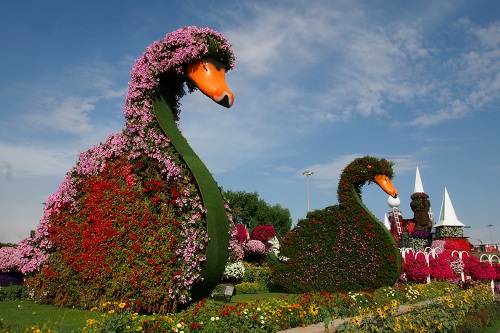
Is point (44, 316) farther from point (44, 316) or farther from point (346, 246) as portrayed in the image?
point (346, 246)

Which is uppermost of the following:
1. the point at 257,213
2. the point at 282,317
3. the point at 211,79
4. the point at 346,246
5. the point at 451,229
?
the point at 257,213

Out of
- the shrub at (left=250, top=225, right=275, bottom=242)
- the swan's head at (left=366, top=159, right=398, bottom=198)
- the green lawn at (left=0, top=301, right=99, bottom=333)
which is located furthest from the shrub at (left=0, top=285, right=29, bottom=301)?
the shrub at (left=250, top=225, right=275, bottom=242)

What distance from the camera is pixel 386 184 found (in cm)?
1381

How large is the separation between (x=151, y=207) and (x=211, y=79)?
8.33 ft

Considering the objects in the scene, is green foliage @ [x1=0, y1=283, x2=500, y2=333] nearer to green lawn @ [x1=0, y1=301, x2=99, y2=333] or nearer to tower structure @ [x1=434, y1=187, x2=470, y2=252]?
green lawn @ [x1=0, y1=301, x2=99, y2=333]

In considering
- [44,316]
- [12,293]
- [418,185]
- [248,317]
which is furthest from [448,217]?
[44,316]

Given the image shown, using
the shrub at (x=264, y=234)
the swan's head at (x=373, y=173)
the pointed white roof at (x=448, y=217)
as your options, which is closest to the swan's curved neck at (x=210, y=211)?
the swan's head at (x=373, y=173)

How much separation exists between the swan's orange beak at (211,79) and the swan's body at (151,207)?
2 cm

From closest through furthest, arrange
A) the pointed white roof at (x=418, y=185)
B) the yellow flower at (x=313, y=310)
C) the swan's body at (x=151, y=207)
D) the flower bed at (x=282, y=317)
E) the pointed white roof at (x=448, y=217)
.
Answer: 1. the flower bed at (x=282, y=317)
2. the yellow flower at (x=313, y=310)
3. the swan's body at (x=151, y=207)
4. the pointed white roof at (x=448, y=217)
5. the pointed white roof at (x=418, y=185)

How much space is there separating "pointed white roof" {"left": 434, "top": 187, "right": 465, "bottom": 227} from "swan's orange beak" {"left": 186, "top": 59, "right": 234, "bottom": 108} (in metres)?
30.2

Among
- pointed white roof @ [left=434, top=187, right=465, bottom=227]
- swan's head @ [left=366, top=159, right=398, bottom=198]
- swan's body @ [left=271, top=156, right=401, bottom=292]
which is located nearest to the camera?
swan's body @ [left=271, top=156, right=401, bottom=292]

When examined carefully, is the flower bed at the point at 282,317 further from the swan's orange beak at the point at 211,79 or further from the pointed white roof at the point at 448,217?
the pointed white roof at the point at 448,217

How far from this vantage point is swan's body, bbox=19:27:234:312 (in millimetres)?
7055

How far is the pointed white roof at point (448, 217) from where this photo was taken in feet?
108
